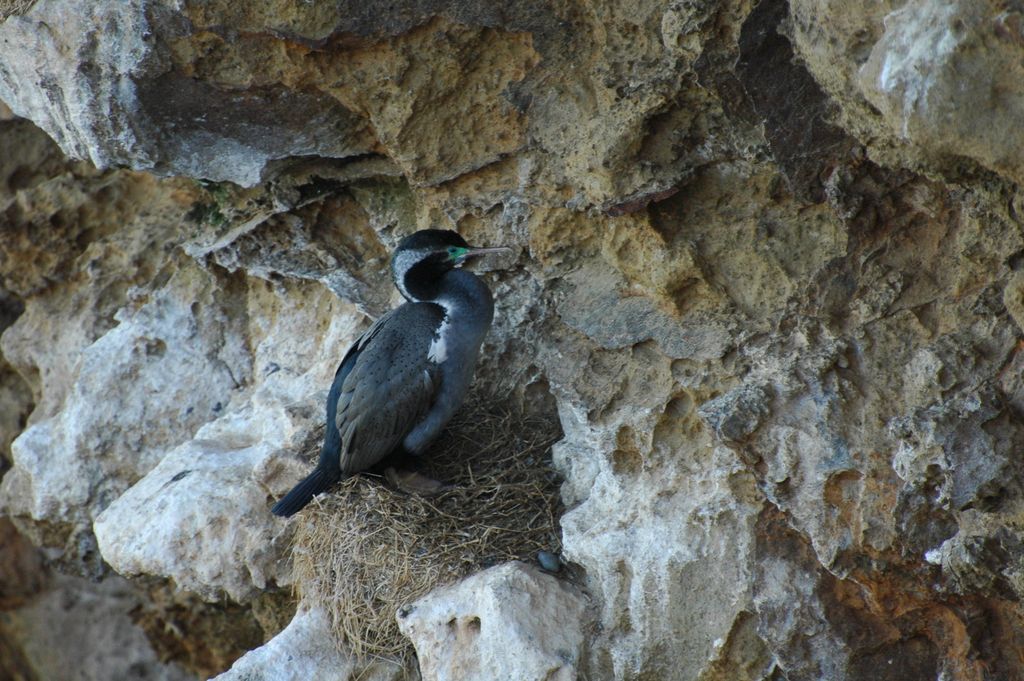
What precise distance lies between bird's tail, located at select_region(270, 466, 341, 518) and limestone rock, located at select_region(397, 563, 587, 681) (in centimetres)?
60

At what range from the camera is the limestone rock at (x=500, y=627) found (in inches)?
144

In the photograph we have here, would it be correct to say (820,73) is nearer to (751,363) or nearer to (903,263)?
(903,263)

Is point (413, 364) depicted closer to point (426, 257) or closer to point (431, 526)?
point (426, 257)

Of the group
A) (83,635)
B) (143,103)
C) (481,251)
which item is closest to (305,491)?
(481,251)

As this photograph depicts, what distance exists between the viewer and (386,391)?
4.48 meters

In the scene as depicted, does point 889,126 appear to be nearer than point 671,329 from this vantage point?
Yes

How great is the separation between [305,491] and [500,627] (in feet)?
3.33

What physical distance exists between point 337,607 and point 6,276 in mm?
2946

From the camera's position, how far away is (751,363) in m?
3.63

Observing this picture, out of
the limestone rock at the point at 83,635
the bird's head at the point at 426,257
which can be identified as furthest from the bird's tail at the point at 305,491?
the limestone rock at the point at 83,635

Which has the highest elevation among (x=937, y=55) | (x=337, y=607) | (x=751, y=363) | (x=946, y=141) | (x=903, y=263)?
(x=937, y=55)

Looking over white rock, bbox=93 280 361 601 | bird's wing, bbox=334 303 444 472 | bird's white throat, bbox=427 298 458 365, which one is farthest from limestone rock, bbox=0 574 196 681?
bird's white throat, bbox=427 298 458 365

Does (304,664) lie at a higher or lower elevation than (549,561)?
lower

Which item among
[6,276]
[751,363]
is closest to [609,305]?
[751,363]
